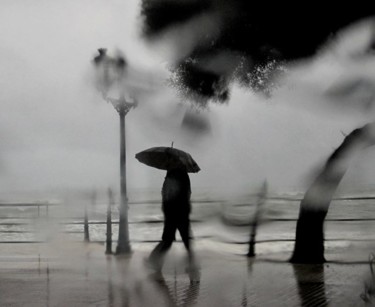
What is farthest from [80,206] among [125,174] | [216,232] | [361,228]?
[361,228]

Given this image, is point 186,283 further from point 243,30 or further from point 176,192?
point 243,30

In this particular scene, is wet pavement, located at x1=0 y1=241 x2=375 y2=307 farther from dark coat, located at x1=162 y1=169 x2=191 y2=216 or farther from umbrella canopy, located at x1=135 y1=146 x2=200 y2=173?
umbrella canopy, located at x1=135 y1=146 x2=200 y2=173

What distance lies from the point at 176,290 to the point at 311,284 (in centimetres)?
111

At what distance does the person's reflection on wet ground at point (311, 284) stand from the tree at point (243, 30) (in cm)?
197

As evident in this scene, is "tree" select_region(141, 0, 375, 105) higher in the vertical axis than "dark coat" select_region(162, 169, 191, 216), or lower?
higher

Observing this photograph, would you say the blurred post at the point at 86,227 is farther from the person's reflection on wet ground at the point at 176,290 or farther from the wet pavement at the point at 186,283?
the person's reflection on wet ground at the point at 176,290

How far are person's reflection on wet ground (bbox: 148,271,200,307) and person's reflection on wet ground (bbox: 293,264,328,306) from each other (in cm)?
78

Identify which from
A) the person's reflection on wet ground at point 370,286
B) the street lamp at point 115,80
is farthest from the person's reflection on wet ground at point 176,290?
the person's reflection on wet ground at point 370,286

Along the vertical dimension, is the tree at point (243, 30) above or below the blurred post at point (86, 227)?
above

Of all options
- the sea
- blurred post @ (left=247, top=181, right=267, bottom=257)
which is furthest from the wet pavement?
blurred post @ (left=247, top=181, right=267, bottom=257)

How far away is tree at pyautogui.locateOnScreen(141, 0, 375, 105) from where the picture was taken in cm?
312

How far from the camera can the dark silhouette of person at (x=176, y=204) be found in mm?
4871

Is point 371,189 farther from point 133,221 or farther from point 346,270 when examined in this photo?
point 133,221

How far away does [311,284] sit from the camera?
5559 mm
